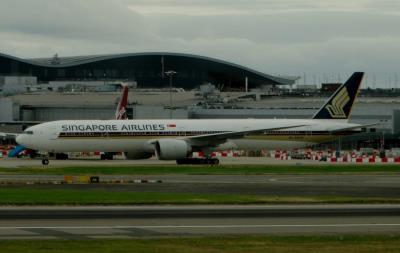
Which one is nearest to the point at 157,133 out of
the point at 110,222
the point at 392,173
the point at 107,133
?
the point at 107,133

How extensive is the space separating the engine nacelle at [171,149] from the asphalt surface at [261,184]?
1925 centimetres

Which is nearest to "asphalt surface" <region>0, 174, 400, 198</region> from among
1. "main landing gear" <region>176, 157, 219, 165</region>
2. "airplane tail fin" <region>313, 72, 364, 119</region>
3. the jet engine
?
"main landing gear" <region>176, 157, 219, 165</region>

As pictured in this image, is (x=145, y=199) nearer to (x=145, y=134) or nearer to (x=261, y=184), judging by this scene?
(x=261, y=184)

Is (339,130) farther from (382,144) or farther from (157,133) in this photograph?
(382,144)

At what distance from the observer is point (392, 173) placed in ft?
211

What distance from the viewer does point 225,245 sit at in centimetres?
2734

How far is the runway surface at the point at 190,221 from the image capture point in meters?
30.5

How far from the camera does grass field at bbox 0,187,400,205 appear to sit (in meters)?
41.1

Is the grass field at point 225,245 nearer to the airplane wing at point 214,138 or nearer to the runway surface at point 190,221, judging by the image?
the runway surface at point 190,221

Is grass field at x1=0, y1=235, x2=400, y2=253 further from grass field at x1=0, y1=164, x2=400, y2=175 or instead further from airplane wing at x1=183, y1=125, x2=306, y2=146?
airplane wing at x1=183, y1=125, x2=306, y2=146

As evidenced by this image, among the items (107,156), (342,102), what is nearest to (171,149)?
(107,156)

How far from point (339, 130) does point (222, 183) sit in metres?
34.4

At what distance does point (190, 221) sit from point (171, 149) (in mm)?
47123

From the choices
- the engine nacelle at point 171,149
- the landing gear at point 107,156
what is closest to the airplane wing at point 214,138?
the engine nacelle at point 171,149
